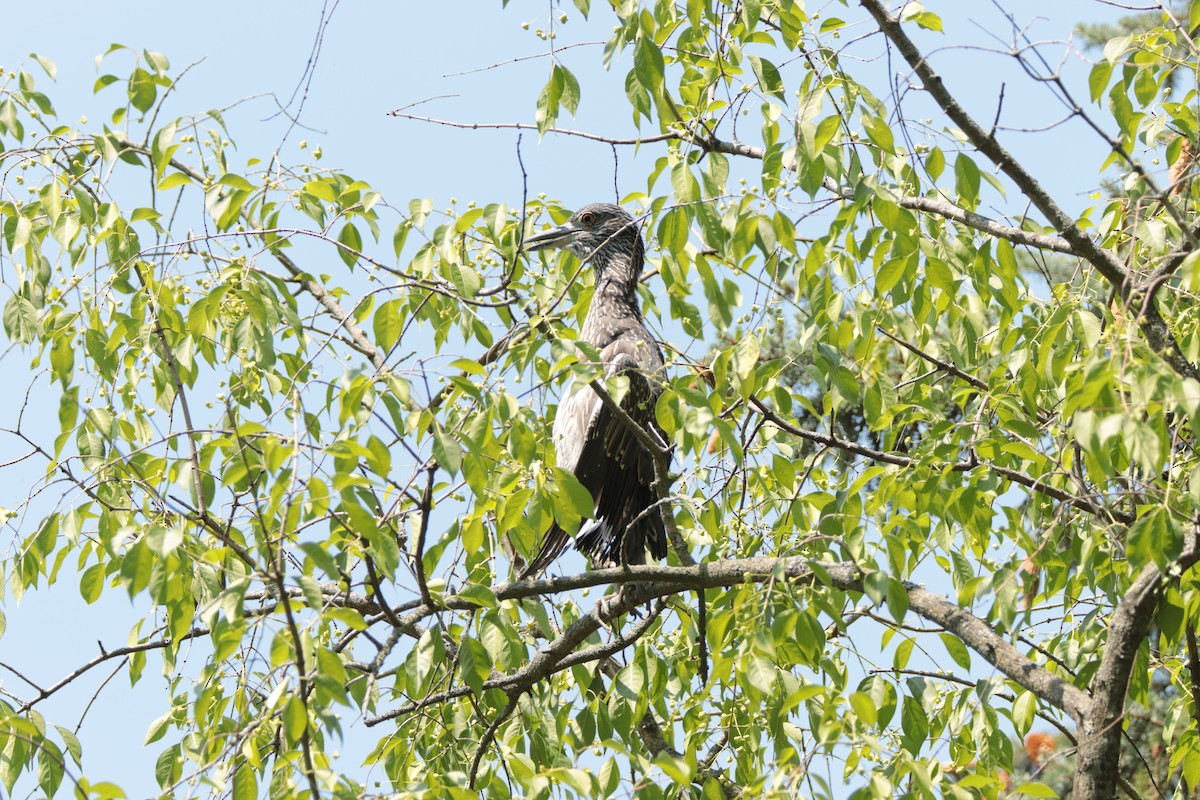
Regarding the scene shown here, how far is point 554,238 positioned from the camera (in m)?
4.76

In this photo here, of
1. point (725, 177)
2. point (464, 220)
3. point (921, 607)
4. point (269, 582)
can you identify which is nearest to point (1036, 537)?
point (921, 607)

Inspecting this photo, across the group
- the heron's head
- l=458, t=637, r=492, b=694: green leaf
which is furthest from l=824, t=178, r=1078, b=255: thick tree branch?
the heron's head

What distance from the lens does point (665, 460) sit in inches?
111

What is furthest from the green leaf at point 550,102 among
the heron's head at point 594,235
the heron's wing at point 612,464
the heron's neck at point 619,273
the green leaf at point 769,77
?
the heron's head at point 594,235

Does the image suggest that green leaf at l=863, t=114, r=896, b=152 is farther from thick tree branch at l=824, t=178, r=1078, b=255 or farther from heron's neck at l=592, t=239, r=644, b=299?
heron's neck at l=592, t=239, r=644, b=299

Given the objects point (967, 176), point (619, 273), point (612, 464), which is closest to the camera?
point (967, 176)

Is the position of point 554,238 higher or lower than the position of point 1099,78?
higher

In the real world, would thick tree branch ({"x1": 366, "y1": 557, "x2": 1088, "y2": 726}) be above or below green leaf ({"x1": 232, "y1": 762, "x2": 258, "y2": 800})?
above

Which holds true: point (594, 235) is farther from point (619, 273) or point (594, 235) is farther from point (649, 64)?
point (649, 64)

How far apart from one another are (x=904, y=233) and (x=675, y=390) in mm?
623

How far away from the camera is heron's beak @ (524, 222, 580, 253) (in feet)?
15.5

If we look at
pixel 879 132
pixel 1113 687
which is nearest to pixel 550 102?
pixel 879 132

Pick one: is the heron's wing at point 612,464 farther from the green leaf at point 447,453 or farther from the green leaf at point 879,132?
the green leaf at point 447,453

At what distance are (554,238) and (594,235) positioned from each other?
0.22 metres
